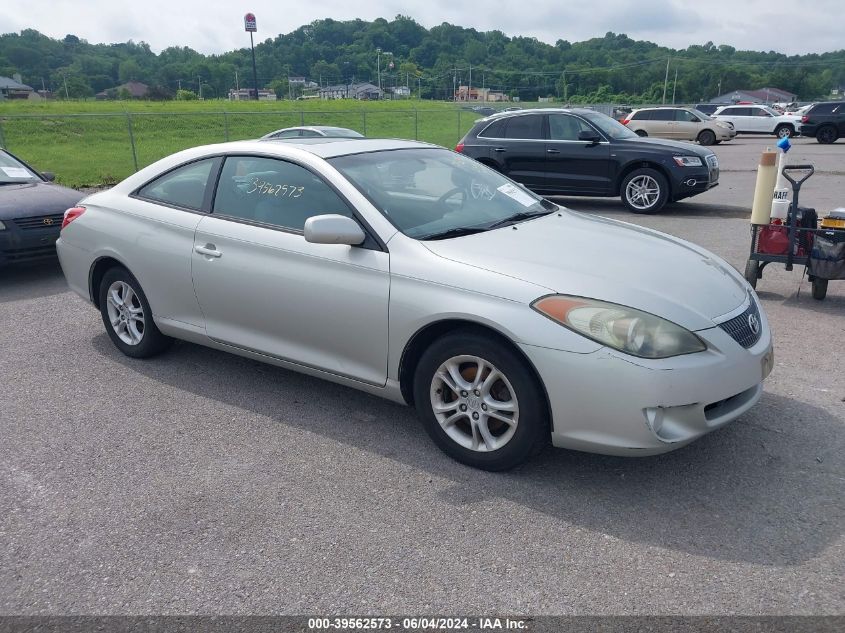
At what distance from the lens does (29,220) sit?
7.66 metres

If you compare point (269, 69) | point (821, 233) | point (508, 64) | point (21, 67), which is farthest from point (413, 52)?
point (821, 233)

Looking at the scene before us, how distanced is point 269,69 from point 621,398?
11256 cm

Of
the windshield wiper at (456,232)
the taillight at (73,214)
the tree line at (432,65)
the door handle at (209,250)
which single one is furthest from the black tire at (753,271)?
the tree line at (432,65)

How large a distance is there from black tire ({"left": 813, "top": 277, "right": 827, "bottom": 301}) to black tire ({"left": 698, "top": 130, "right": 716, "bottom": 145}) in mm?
25655

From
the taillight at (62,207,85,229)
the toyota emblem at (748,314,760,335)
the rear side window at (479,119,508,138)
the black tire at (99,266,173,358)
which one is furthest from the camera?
the rear side window at (479,119,508,138)

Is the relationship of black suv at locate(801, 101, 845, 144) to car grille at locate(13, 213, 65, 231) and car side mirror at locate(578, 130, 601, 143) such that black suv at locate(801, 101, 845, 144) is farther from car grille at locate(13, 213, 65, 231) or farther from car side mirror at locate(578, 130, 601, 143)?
car grille at locate(13, 213, 65, 231)

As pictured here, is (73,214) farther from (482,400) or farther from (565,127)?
(565,127)

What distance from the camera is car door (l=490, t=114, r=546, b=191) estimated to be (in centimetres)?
1245

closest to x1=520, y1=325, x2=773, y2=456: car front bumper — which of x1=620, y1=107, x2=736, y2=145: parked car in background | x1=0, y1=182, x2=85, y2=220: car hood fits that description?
x1=0, y1=182, x2=85, y2=220: car hood

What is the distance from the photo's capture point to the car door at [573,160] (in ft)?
39.1

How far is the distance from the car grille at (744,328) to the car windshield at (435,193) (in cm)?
139

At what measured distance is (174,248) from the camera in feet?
15.4

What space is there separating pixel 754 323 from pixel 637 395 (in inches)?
38.9

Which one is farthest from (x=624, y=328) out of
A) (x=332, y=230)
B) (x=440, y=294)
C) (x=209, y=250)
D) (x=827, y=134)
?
(x=827, y=134)
